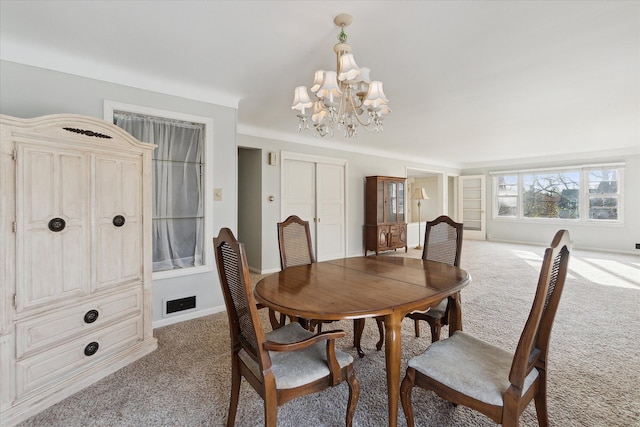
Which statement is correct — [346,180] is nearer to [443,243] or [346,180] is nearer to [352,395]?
[443,243]

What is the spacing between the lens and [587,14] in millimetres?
1853

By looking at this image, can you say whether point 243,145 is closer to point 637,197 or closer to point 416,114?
point 416,114

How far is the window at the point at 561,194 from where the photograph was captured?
6.63 metres

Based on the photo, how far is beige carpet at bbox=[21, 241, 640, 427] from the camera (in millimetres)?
1619

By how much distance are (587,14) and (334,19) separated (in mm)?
1581

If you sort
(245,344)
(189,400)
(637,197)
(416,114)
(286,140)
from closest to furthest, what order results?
(245,344) → (189,400) → (416,114) → (286,140) → (637,197)

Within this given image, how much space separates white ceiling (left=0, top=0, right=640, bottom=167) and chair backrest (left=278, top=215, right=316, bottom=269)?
53.7 inches

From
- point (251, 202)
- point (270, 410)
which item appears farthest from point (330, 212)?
point (270, 410)

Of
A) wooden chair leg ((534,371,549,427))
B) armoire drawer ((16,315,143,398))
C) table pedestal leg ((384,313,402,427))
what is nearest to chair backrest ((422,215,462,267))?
wooden chair leg ((534,371,549,427))

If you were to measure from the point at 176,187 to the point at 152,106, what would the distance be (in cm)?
78

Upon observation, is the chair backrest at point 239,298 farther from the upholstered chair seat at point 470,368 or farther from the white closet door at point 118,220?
the white closet door at point 118,220

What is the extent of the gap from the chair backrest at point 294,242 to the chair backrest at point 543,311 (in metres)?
1.63

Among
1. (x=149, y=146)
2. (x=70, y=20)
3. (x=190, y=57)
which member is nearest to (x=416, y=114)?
(x=190, y=57)

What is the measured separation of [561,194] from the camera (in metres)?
7.30
